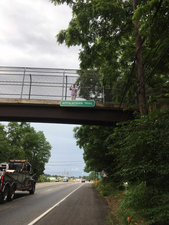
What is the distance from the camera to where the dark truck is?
35.1ft

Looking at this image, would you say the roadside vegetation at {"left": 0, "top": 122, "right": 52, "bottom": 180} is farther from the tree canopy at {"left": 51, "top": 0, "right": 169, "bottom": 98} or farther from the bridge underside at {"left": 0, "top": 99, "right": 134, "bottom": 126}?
the tree canopy at {"left": 51, "top": 0, "right": 169, "bottom": 98}

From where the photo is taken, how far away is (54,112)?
13.8 m

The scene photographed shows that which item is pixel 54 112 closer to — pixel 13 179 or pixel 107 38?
pixel 13 179

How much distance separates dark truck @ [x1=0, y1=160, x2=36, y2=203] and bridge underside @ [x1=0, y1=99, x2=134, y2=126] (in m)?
3.76

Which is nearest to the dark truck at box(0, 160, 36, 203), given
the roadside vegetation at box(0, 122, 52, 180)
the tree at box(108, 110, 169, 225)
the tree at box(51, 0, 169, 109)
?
the tree at box(108, 110, 169, 225)

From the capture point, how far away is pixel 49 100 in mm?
13688

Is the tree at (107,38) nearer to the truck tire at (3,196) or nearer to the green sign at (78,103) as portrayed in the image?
the green sign at (78,103)

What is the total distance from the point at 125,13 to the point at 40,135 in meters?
58.7

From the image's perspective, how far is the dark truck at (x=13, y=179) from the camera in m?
10.7

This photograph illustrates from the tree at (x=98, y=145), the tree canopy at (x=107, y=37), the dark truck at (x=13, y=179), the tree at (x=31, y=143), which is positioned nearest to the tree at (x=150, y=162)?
the tree canopy at (x=107, y=37)

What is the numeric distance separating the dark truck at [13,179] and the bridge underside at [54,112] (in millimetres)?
3764

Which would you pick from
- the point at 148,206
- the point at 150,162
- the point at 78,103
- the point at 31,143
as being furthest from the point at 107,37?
the point at 31,143

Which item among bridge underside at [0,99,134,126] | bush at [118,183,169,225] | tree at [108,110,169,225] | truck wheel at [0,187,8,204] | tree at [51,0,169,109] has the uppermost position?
tree at [51,0,169,109]

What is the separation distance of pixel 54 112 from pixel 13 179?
5141mm
